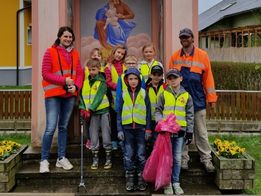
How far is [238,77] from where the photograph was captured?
16.6 m

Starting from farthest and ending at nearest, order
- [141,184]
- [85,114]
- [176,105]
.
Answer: [85,114]
[141,184]
[176,105]

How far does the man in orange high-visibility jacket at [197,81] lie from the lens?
20.7 feet

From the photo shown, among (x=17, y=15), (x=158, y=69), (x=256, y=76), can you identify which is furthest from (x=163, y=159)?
(x=17, y=15)

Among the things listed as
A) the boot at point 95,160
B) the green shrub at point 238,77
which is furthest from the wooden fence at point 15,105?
the green shrub at point 238,77

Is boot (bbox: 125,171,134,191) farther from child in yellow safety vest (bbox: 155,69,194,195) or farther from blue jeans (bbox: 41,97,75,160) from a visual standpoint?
blue jeans (bbox: 41,97,75,160)

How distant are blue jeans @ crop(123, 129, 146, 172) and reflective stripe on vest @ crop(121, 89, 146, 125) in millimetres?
140

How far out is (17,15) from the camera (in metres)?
21.5

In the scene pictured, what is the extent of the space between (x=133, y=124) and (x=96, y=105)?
0.67 meters

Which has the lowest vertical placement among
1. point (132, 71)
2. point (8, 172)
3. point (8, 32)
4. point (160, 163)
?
point (8, 172)

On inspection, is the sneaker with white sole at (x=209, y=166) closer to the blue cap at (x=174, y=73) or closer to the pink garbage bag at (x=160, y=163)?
the pink garbage bag at (x=160, y=163)

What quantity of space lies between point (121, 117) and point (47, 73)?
1.16m

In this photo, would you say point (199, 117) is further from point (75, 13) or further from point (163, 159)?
point (75, 13)

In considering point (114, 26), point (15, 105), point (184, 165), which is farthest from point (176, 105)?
point (15, 105)

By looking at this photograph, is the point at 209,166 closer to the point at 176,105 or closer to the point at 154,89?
the point at 176,105
